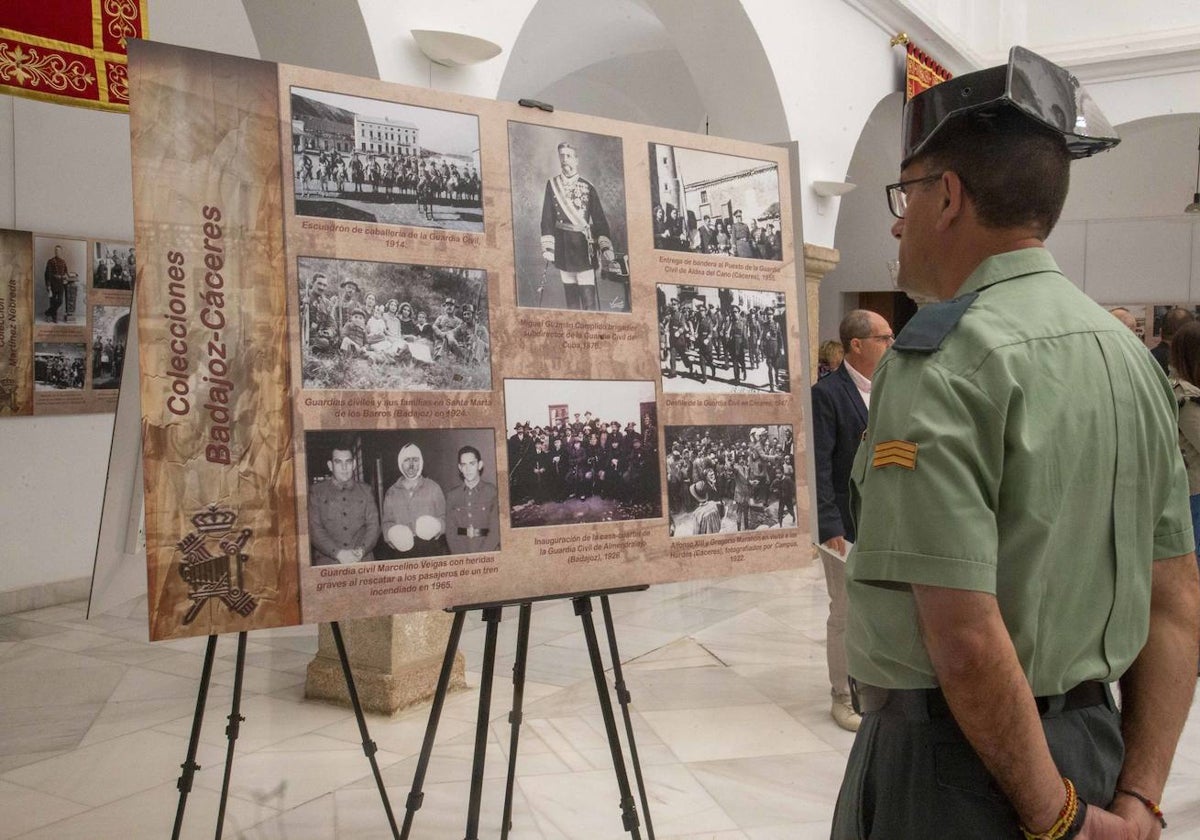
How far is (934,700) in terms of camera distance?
129cm

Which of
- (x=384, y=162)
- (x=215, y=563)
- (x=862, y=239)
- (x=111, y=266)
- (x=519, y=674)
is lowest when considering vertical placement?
(x=519, y=674)

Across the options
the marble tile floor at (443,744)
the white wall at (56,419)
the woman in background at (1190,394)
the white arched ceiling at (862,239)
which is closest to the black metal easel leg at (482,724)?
the marble tile floor at (443,744)

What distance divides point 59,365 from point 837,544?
5411mm

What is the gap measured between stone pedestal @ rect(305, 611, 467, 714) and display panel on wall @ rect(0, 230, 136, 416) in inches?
136

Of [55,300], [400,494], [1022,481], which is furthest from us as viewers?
[55,300]

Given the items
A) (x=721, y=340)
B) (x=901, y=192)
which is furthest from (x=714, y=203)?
(x=901, y=192)

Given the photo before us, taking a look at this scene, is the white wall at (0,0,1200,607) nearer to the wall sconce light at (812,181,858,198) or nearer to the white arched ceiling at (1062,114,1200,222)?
the wall sconce light at (812,181,858,198)

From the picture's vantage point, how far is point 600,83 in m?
10.8

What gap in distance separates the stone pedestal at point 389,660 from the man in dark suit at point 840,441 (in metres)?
1.68

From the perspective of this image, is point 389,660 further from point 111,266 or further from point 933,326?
point 111,266

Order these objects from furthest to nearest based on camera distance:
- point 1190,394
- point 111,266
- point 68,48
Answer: point 111,266
point 68,48
point 1190,394

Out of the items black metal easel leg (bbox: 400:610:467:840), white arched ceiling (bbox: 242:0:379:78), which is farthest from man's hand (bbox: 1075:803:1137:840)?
white arched ceiling (bbox: 242:0:379:78)

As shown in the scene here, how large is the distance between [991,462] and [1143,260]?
13.1 meters

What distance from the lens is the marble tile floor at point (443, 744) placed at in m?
3.41
